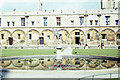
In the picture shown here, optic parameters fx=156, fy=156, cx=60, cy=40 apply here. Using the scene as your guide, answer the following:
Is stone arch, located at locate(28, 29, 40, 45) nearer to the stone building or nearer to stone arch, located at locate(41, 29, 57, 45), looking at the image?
the stone building

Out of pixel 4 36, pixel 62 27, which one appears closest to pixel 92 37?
pixel 62 27

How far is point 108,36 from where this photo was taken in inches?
1390

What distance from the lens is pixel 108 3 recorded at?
140 feet

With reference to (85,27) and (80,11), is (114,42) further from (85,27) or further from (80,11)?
(80,11)

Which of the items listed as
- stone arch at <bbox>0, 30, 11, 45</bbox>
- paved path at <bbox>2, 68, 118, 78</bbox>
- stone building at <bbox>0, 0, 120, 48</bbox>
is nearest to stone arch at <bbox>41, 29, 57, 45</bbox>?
stone building at <bbox>0, 0, 120, 48</bbox>

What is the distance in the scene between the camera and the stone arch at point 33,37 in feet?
120

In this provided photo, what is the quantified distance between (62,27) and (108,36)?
35.0 ft

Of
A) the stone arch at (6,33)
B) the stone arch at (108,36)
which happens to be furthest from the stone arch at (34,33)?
the stone arch at (108,36)

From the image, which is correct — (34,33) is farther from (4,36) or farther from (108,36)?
(108,36)

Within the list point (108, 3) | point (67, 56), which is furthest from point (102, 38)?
point (67, 56)

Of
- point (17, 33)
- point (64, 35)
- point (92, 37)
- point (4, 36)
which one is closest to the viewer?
point (92, 37)

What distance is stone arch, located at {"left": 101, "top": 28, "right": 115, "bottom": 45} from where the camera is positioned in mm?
35219

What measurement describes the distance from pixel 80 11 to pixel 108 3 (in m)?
11.2

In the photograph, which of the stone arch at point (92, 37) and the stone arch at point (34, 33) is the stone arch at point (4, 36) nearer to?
the stone arch at point (34, 33)
